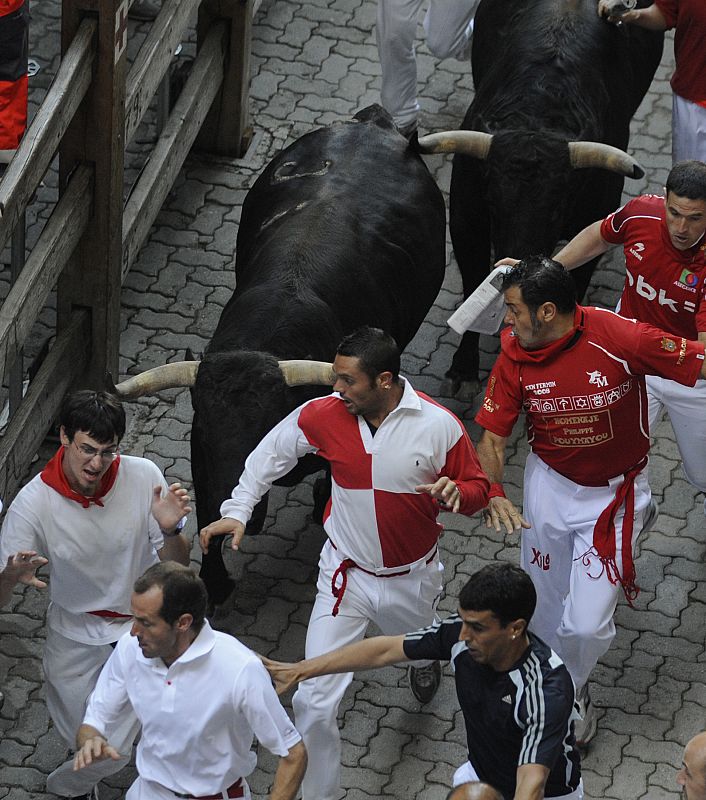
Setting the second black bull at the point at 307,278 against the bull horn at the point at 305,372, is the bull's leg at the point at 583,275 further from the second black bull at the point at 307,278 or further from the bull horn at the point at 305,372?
the bull horn at the point at 305,372

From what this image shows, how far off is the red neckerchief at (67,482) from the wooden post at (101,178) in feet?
8.52

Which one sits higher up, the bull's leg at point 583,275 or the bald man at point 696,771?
the bald man at point 696,771

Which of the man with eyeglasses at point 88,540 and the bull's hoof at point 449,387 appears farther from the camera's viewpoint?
the bull's hoof at point 449,387

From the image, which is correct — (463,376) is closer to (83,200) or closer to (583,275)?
(583,275)

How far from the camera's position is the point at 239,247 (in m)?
9.14

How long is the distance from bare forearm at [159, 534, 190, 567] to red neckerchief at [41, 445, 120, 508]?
33 centimetres

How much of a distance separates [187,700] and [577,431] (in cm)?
227

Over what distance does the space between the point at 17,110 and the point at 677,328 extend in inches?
145

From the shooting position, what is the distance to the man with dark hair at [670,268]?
733 centimetres

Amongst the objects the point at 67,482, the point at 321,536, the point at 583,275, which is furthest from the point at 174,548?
the point at 583,275

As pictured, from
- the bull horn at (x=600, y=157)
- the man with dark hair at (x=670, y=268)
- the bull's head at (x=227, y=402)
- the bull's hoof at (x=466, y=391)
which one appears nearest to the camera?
the bull's head at (x=227, y=402)

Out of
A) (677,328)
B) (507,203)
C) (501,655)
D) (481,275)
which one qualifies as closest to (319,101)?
(481,275)

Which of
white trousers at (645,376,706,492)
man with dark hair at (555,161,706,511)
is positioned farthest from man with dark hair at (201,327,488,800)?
white trousers at (645,376,706,492)

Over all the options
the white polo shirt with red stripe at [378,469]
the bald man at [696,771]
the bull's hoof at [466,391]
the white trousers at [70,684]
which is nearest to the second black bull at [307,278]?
the white polo shirt with red stripe at [378,469]
